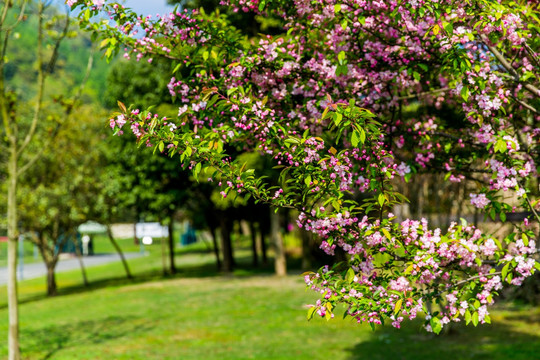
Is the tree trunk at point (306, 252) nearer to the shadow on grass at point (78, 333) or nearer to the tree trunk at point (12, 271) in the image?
the shadow on grass at point (78, 333)

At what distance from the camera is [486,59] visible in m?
5.84

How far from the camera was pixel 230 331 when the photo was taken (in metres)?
15.4

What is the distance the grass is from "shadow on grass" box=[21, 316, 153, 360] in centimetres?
3

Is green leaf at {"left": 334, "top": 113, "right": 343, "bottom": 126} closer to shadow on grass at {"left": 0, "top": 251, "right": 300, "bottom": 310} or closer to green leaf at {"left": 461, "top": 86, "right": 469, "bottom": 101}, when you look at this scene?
green leaf at {"left": 461, "top": 86, "right": 469, "bottom": 101}

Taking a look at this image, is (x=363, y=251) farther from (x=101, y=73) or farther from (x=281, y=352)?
(x=101, y=73)

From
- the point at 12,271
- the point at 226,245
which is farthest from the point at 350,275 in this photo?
the point at 226,245

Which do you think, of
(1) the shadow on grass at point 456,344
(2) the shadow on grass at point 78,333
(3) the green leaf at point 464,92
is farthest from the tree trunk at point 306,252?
(3) the green leaf at point 464,92

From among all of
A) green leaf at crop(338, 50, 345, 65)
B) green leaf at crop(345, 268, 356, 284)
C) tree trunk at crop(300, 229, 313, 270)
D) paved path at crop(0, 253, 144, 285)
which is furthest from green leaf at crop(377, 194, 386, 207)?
paved path at crop(0, 253, 144, 285)

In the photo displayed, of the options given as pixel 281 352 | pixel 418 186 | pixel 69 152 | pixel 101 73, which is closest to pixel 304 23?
pixel 281 352

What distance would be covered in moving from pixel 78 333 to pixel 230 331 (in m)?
4.53

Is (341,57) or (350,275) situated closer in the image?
(350,275)

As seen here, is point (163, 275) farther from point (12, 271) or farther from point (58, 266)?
point (12, 271)

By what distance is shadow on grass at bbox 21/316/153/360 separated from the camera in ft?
48.2

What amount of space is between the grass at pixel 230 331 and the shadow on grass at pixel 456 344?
0.02 metres
